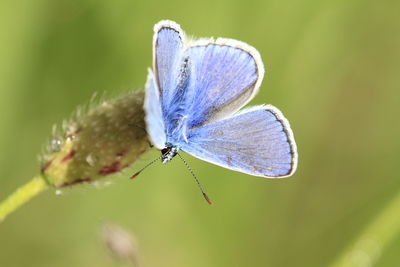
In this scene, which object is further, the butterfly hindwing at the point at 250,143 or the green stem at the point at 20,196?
the butterfly hindwing at the point at 250,143

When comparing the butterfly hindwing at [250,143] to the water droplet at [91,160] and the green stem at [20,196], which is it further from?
the green stem at [20,196]

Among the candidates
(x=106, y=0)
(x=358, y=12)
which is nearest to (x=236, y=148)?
(x=106, y=0)

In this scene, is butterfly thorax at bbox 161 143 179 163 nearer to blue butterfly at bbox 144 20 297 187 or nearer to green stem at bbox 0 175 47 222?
blue butterfly at bbox 144 20 297 187

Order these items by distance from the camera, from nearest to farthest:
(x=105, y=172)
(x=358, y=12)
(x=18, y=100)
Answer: (x=105, y=172) < (x=18, y=100) < (x=358, y=12)

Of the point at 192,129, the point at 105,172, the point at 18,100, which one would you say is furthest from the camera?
the point at 18,100

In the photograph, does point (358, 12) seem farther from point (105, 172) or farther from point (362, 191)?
point (105, 172)

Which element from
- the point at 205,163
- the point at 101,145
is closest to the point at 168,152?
the point at 101,145

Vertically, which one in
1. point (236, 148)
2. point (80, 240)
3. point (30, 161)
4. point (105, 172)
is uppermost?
point (30, 161)

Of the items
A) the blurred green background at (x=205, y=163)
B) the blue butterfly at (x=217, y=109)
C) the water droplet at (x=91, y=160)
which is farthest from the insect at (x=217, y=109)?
the blurred green background at (x=205, y=163)

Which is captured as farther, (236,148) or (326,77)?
(326,77)
